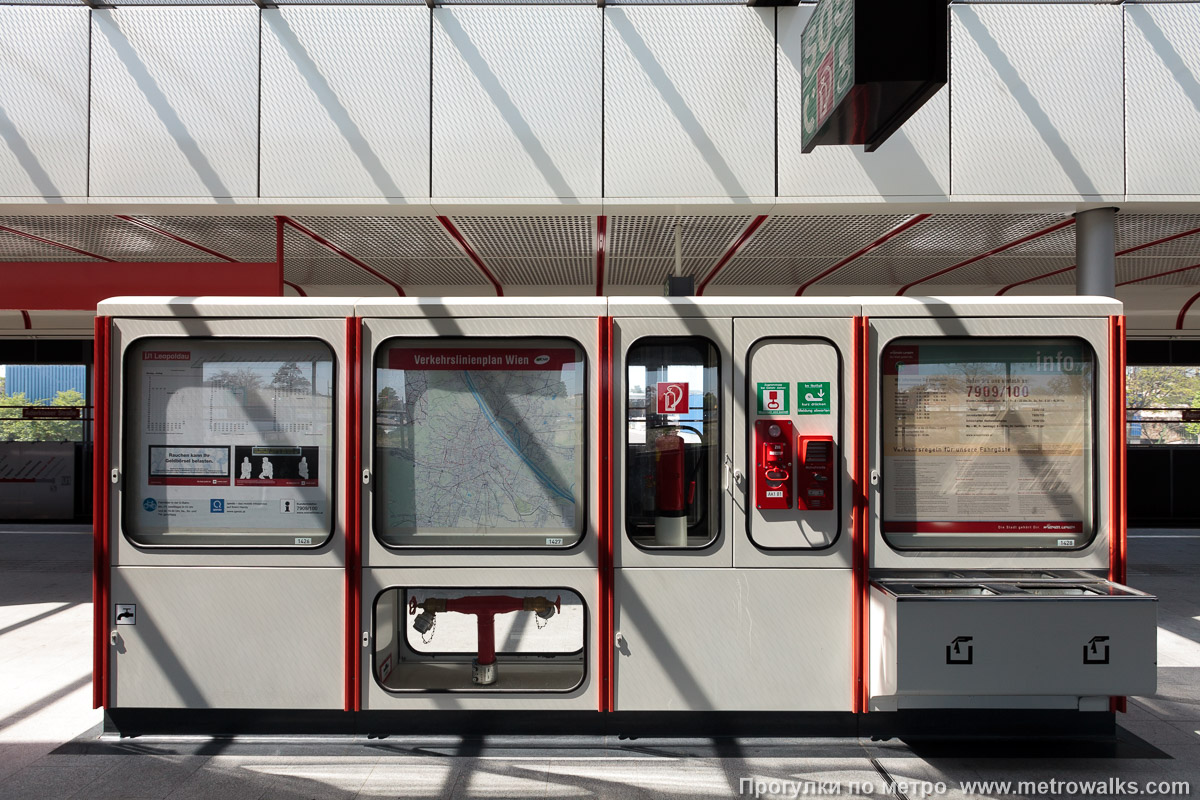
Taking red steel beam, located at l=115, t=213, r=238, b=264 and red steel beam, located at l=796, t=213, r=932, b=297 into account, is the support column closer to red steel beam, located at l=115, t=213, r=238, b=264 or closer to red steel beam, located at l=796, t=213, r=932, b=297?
red steel beam, located at l=796, t=213, r=932, b=297

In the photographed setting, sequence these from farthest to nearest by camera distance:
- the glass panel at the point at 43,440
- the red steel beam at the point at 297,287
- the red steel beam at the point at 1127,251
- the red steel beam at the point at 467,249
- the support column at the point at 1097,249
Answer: the glass panel at the point at 43,440 < the red steel beam at the point at 297,287 < the red steel beam at the point at 1127,251 < the red steel beam at the point at 467,249 < the support column at the point at 1097,249

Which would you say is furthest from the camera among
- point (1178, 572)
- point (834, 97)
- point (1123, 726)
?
point (1178, 572)

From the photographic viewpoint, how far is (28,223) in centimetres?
537

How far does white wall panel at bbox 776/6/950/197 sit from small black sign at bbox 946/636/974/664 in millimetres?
2835

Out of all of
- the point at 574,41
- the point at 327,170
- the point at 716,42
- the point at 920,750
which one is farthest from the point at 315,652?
the point at 716,42

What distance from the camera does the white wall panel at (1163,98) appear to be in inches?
179

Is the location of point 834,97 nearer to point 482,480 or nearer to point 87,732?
point 482,480

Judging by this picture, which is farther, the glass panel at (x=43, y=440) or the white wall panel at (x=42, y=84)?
the glass panel at (x=43, y=440)

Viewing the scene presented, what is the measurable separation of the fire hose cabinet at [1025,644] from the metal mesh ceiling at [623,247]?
301 centimetres

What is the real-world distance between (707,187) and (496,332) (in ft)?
5.99

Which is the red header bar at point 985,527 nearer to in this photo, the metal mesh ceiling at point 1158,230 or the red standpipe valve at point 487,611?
the red standpipe valve at point 487,611

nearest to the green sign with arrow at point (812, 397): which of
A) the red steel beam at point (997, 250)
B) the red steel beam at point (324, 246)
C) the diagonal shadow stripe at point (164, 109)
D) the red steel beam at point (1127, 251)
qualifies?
the red steel beam at point (997, 250)

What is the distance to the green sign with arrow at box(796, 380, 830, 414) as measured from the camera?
376 cm

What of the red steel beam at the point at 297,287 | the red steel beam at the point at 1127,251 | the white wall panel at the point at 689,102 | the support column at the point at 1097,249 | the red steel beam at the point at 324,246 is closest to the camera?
the white wall panel at the point at 689,102
